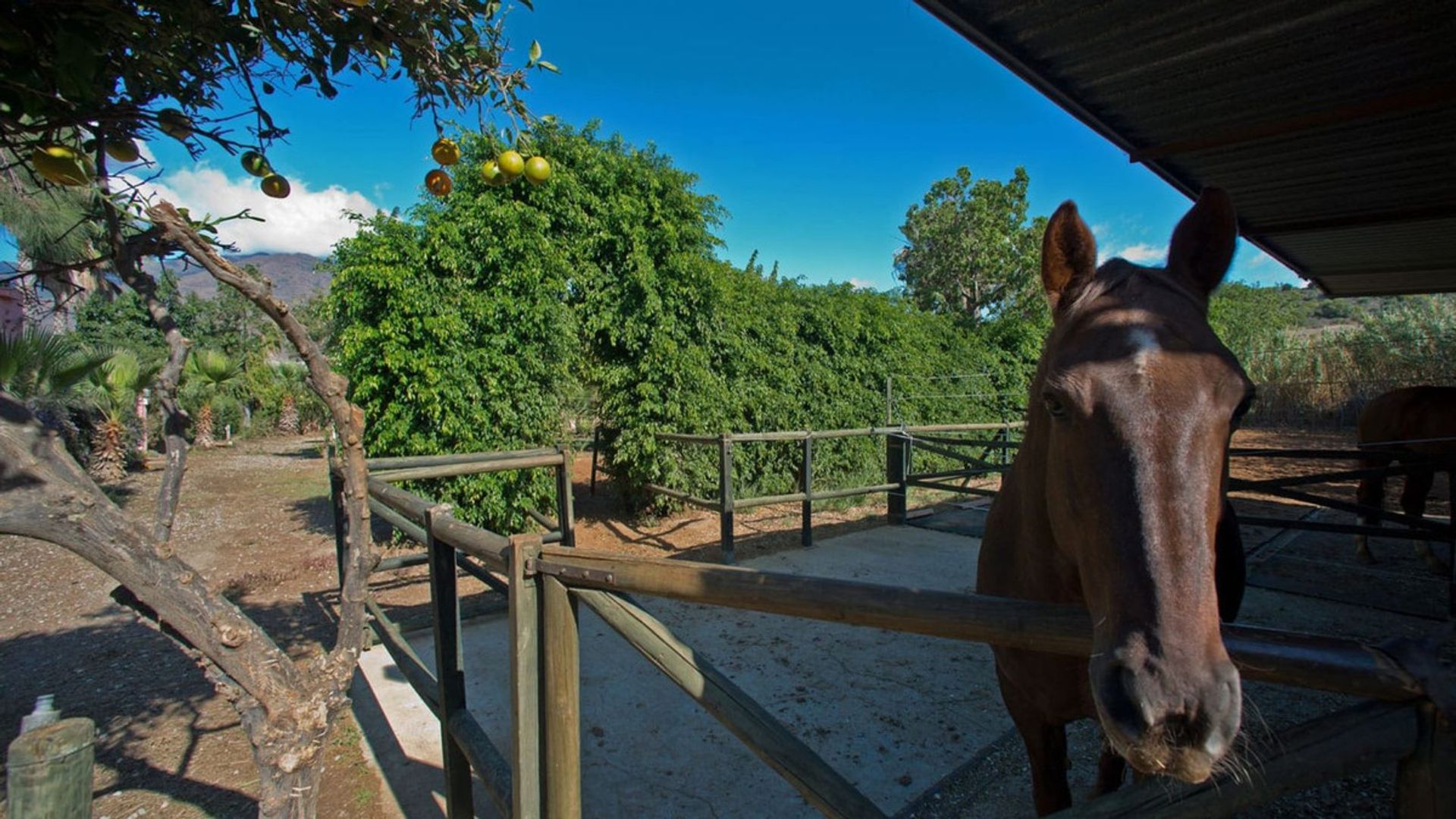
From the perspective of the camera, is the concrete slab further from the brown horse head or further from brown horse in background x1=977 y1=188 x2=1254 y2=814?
the brown horse head

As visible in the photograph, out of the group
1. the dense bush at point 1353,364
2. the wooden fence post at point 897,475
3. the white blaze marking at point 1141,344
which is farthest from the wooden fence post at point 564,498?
the dense bush at point 1353,364

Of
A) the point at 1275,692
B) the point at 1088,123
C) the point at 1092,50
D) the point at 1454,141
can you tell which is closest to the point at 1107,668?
the point at 1092,50

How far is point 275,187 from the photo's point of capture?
172 cm

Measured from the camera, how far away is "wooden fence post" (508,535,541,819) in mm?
1514

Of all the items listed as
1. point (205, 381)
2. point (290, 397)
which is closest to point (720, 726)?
point (205, 381)

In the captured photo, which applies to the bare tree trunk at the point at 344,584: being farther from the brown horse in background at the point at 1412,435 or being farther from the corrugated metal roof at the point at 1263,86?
the brown horse in background at the point at 1412,435

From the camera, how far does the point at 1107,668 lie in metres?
0.84

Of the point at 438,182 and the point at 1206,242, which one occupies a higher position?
the point at 438,182

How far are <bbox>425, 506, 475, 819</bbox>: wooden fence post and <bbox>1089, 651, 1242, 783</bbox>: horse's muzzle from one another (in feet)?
6.04

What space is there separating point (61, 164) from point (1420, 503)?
8559mm

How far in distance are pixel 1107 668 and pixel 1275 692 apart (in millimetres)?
3791

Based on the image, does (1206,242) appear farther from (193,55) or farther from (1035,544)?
(193,55)

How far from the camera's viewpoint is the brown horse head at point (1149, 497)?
0.78 m

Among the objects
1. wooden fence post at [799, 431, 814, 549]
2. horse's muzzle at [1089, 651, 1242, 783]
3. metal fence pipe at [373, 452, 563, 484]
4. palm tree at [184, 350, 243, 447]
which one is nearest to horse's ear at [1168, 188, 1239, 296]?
horse's muzzle at [1089, 651, 1242, 783]
